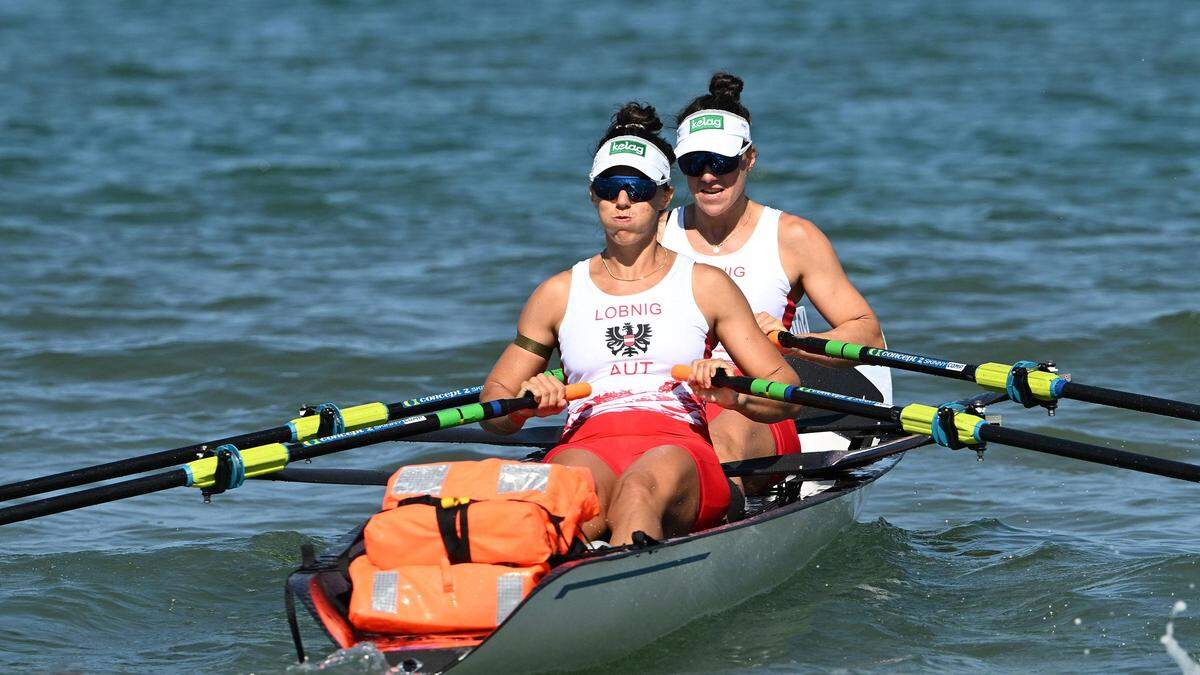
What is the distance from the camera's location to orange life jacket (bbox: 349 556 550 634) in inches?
203

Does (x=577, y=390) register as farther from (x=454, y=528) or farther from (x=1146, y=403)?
(x=1146, y=403)

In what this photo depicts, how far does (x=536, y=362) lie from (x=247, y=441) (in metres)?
1.25

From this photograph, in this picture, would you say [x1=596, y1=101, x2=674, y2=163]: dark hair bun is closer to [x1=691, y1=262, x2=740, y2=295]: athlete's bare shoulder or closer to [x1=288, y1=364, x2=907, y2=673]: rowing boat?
[x1=691, y1=262, x2=740, y2=295]: athlete's bare shoulder

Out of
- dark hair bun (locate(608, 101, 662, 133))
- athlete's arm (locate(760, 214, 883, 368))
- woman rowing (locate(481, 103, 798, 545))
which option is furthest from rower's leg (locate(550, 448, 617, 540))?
athlete's arm (locate(760, 214, 883, 368))

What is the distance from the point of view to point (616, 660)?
18.7 feet

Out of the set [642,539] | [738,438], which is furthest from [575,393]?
[738,438]

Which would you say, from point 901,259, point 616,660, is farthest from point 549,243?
point 616,660

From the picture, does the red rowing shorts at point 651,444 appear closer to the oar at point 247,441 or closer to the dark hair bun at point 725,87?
the oar at point 247,441

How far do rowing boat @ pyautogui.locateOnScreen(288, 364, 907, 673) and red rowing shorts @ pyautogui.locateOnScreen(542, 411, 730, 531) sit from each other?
135mm

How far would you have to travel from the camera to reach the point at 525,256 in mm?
14773

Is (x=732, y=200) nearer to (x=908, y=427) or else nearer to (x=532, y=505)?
(x=908, y=427)

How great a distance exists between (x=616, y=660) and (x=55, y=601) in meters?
2.72

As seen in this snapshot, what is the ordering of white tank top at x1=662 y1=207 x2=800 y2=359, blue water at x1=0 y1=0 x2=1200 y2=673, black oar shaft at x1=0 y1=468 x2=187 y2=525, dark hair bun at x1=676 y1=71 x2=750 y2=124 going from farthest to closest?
white tank top at x1=662 y1=207 x2=800 y2=359 < dark hair bun at x1=676 y1=71 x2=750 y2=124 < blue water at x1=0 y1=0 x2=1200 y2=673 < black oar shaft at x1=0 y1=468 x2=187 y2=525

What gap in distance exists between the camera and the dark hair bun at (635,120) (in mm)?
6195
